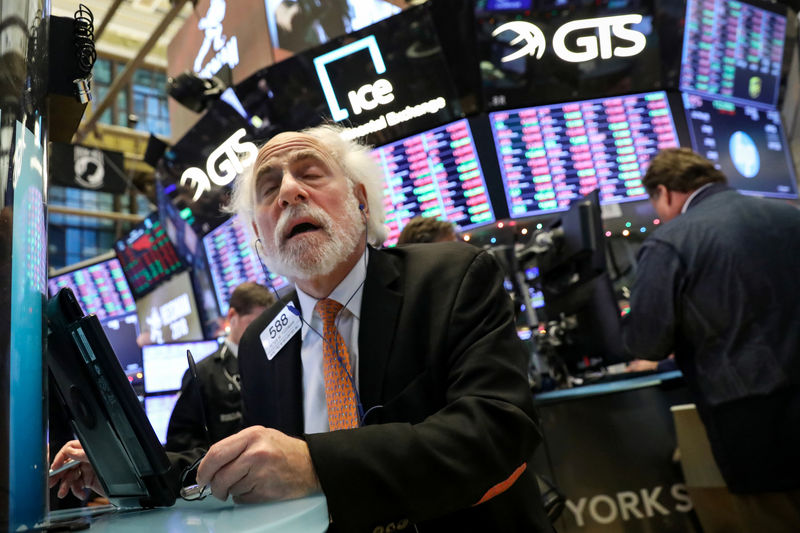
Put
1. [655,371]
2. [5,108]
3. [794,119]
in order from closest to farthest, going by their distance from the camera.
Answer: [5,108]
[655,371]
[794,119]

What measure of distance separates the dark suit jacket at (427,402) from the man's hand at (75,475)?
0.38 meters

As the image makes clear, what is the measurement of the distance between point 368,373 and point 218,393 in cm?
179

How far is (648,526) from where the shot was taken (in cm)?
258

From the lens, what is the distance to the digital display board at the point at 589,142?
13.6ft

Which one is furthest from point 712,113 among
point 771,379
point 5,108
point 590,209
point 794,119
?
point 5,108

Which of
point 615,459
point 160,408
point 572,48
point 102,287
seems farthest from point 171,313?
point 615,459

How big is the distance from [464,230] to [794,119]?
269 centimetres

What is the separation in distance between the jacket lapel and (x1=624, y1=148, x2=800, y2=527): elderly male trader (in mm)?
1441

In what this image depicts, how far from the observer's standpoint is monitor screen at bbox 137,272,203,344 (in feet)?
18.1

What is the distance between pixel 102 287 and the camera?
6785mm

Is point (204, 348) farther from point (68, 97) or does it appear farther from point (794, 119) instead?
point (794, 119)

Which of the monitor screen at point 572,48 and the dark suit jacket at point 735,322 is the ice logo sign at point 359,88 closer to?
the monitor screen at point 572,48

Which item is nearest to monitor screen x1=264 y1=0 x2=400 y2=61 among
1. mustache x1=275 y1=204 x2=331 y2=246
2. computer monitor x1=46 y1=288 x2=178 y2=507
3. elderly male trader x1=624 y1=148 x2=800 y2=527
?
elderly male trader x1=624 y1=148 x2=800 y2=527

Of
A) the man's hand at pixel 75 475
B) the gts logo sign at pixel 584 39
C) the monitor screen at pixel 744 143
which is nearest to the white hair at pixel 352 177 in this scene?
the man's hand at pixel 75 475
